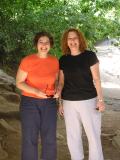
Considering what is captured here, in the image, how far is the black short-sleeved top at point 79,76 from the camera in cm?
440

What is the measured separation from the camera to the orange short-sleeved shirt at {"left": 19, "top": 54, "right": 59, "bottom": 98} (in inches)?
165

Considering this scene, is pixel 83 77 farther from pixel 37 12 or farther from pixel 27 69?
pixel 37 12

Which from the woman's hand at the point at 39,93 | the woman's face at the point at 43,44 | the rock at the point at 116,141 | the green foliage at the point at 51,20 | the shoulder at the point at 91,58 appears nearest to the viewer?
the woman's hand at the point at 39,93

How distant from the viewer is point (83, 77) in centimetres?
442

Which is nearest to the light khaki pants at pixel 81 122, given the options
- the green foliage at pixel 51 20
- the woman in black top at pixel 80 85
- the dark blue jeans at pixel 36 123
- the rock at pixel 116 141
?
the woman in black top at pixel 80 85

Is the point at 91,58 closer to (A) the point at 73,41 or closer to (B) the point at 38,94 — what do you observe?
(A) the point at 73,41

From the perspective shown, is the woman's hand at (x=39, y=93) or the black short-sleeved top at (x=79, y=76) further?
the black short-sleeved top at (x=79, y=76)

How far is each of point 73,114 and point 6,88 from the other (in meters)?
5.12

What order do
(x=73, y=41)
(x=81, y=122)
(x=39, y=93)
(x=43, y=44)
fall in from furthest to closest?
(x=81, y=122) < (x=73, y=41) < (x=43, y=44) < (x=39, y=93)

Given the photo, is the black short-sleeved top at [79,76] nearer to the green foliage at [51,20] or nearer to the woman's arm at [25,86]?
the woman's arm at [25,86]

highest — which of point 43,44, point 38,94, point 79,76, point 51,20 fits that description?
point 51,20

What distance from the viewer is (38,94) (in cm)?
415

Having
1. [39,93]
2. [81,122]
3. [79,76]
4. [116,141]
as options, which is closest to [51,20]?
[116,141]

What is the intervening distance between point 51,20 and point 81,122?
5917 mm
